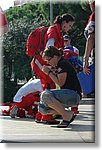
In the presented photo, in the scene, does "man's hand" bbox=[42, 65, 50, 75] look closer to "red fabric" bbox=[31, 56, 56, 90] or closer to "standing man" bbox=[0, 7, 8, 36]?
"red fabric" bbox=[31, 56, 56, 90]

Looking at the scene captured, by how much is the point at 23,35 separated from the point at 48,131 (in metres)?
1.30

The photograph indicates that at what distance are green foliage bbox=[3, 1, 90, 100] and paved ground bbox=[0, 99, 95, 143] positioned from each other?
0.30 m

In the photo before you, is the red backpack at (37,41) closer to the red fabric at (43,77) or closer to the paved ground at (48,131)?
the red fabric at (43,77)

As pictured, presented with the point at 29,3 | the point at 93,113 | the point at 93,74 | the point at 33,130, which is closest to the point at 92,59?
the point at 93,74

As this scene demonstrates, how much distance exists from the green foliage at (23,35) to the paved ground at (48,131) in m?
0.30

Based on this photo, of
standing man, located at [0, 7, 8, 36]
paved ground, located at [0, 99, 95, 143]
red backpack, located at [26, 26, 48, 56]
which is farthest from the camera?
red backpack, located at [26, 26, 48, 56]

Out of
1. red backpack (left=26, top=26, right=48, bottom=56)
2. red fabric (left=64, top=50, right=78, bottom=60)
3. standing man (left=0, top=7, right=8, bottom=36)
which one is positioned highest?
standing man (left=0, top=7, right=8, bottom=36)

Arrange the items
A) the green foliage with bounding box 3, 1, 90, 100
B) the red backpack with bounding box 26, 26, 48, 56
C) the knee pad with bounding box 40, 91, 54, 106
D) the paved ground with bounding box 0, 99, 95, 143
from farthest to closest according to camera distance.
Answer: the red backpack with bounding box 26, 26, 48, 56, the green foliage with bounding box 3, 1, 90, 100, the knee pad with bounding box 40, 91, 54, 106, the paved ground with bounding box 0, 99, 95, 143

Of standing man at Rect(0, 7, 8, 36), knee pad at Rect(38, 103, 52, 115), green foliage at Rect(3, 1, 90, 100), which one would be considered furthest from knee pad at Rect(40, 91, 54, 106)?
standing man at Rect(0, 7, 8, 36)

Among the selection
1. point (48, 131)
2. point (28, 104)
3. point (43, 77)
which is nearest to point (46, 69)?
point (43, 77)

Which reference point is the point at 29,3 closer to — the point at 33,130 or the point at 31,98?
the point at 31,98

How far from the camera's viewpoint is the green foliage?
3.33m

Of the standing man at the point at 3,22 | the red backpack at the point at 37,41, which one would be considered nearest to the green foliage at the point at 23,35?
the standing man at the point at 3,22

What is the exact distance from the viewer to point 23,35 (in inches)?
164
